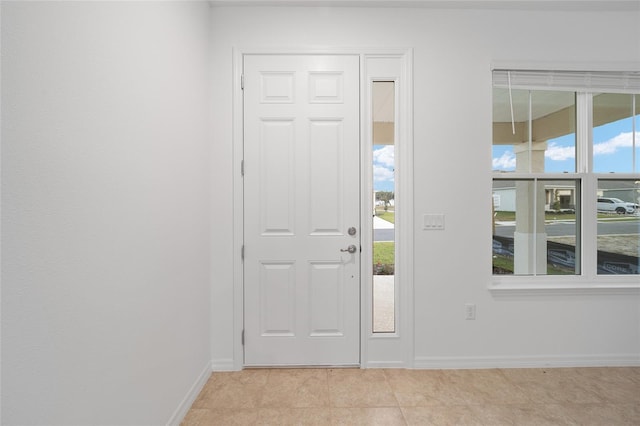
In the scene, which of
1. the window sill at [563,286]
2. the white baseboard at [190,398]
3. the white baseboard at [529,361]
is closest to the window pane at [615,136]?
the window sill at [563,286]

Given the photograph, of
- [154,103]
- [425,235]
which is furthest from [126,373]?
[425,235]

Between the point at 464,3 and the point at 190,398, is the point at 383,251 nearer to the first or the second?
the point at 190,398

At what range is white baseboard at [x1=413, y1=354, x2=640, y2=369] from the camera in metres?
2.17

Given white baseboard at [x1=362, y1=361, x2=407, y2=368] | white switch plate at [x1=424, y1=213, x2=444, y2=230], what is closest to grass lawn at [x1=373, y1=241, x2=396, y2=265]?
white switch plate at [x1=424, y1=213, x2=444, y2=230]

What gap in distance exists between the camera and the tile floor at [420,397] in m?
1.67

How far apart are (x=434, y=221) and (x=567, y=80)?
150cm

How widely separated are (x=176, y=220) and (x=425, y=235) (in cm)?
171

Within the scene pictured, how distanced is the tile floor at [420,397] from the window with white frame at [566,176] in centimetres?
76

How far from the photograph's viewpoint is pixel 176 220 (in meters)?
1.64

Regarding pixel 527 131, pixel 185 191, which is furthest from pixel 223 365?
pixel 527 131

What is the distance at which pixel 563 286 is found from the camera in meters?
2.23

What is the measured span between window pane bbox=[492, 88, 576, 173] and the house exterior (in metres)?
0.18

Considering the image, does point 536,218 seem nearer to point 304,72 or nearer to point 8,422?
point 304,72

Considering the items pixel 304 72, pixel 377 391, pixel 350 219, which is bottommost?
pixel 377 391
